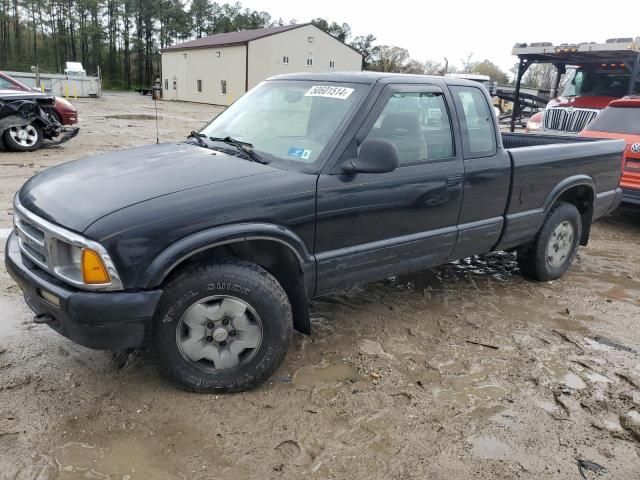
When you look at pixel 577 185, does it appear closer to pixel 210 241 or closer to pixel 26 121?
pixel 210 241

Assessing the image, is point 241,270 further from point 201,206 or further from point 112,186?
point 112,186

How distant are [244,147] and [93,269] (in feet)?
4.35

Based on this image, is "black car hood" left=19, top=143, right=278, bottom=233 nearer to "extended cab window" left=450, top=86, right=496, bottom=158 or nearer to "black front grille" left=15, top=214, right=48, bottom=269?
"black front grille" left=15, top=214, right=48, bottom=269

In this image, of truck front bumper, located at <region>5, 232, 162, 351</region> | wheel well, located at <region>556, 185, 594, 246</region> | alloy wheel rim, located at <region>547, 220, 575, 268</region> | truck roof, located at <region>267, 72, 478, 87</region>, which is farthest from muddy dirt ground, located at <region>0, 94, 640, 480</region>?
truck roof, located at <region>267, 72, 478, 87</region>

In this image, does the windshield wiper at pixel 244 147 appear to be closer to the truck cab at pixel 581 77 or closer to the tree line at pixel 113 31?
the truck cab at pixel 581 77

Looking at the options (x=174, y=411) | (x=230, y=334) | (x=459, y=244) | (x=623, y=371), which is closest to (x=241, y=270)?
(x=230, y=334)

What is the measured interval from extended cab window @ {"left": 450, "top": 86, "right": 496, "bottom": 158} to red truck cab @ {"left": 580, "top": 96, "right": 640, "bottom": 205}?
3730 millimetres

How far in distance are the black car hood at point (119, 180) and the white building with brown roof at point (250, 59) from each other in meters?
35.0

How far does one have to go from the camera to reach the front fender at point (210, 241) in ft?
8.67

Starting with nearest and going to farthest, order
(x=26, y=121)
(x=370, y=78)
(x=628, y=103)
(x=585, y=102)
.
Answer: (x=370, y=78), (x=628, y=103), (x=26, y=121), (x=585, y=102)

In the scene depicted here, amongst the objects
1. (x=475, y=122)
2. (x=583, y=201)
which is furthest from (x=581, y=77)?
(x=475, y=122)

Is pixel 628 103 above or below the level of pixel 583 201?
above

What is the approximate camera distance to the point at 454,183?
152 inches

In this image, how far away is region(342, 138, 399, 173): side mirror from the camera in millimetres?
3131
